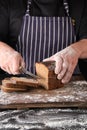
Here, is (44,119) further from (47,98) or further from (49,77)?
(49,77)

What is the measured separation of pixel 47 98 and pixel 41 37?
1.72 ft

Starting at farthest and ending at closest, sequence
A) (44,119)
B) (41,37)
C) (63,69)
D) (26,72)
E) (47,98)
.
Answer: (41,37) → (26,72) → (63,69) → (47,98) → (44,119)

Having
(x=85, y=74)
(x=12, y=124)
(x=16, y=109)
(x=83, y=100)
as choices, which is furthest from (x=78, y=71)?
(x=12, y=124)

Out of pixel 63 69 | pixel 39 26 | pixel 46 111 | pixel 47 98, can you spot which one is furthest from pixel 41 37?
pixel 46 111

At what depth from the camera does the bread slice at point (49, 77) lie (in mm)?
1861

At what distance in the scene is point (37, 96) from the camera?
5.78ft

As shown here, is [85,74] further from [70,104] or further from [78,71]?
[70,104]

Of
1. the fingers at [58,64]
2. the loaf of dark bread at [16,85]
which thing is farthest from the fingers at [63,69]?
the loaf of dark bread at [16,85]

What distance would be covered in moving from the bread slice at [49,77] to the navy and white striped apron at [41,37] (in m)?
0.25

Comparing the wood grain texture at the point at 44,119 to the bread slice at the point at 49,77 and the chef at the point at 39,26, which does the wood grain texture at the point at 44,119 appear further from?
the chef at the point at 39,26

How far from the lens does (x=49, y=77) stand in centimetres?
187

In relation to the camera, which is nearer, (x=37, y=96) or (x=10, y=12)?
(x=37, y=96)

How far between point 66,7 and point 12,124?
951 millimetres

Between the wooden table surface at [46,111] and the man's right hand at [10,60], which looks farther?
the man's right hand at [10,60]
